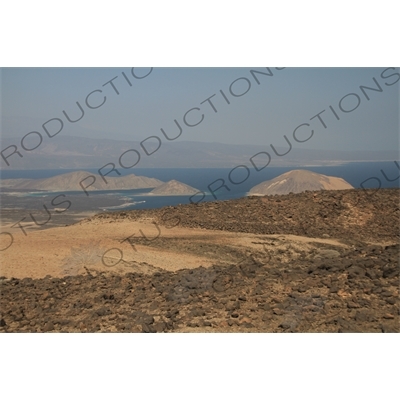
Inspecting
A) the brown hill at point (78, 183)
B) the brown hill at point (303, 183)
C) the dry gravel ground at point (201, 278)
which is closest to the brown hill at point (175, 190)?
the brown hill at point (78, 183)

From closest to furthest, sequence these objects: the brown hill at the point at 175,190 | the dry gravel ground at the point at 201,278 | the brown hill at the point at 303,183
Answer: the dry gravel ground at the point at 201,278 → the brown hill at the point at 303,183 → the brown hill at the point at 175,190

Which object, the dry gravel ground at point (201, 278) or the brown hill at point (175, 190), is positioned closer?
the dry gravel ground at point (201, 278)

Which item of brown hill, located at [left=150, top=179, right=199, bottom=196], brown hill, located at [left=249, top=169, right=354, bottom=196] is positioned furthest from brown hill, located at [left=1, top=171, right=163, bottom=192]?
brown hill, located at [left=249, top=169, right=354, bottom=196]

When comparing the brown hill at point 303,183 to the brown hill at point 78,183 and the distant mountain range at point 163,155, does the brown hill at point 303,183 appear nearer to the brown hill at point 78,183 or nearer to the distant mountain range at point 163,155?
the brown hill at point 78,183

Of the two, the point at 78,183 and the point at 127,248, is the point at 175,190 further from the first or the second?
the point at 127,248

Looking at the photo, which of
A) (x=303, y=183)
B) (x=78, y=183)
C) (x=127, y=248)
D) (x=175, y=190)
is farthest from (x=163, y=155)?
(x=127, y=248)

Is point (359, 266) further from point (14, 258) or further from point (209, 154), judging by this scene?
point (209, 154)
